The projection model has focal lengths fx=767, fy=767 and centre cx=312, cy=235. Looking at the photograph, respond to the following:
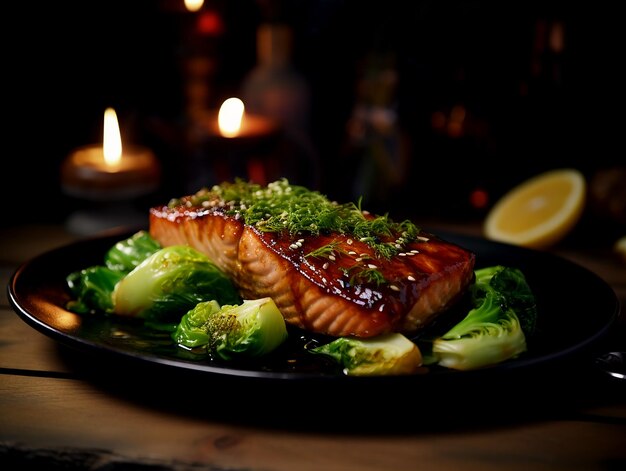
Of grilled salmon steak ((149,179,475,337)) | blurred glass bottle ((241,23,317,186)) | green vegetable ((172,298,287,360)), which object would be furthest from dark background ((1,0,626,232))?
green vegetable ((172,298,287,360))

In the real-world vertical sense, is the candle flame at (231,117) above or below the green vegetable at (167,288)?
above

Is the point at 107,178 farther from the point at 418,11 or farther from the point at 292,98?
the point at 418,11

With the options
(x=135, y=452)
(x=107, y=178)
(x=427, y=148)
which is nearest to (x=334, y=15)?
(x=427, y=148)

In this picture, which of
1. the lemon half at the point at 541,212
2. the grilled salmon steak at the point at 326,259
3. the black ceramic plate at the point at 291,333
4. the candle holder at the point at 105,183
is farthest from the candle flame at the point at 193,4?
the grilled salmon steak at the point at 326,259

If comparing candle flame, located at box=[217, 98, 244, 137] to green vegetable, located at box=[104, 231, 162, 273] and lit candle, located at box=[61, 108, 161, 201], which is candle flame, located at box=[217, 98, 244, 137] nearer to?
lit candle, located at box=[61, 108, 161, 201]

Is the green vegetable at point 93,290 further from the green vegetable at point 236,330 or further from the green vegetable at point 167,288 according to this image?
the green vegetable at point 236,330

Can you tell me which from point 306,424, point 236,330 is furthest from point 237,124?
point 306,424
